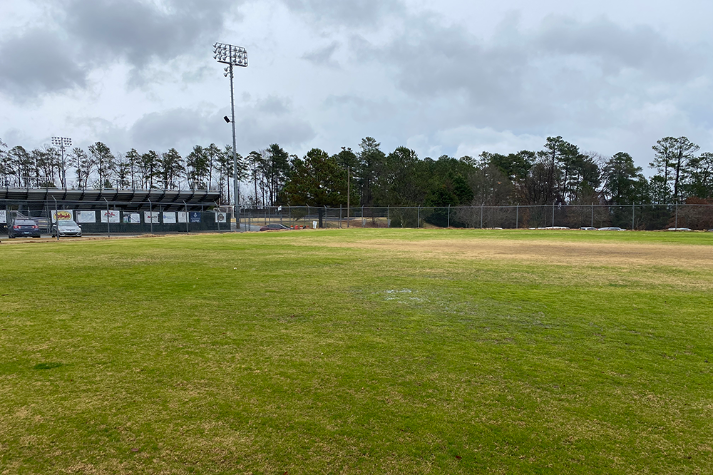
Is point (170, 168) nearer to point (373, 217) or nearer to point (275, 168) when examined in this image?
point (275, 168)

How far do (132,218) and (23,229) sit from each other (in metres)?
9.37

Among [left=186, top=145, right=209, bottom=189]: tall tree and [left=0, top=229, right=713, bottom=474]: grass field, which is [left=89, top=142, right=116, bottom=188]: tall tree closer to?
[left=186, top=145, right=209, bottom=189]: tall tree

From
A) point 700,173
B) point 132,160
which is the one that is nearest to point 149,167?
point 132,160

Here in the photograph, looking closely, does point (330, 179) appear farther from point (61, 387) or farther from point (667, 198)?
point (61, 387)

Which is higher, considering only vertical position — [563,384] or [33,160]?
[33,160]

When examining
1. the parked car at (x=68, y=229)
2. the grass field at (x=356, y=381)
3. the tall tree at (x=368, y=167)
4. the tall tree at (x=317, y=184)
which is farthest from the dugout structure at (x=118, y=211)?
the tall tree at (x=368, y=167)

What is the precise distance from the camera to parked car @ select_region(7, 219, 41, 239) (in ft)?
90.9

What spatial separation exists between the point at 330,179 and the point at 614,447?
218ft

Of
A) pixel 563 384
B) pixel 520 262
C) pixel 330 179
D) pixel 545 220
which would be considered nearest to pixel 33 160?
pixel 330 179

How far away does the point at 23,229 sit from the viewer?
27.9 meters

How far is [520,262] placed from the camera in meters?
13.1

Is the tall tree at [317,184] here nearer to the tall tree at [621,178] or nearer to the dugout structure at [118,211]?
the dugout structure at [118,211]

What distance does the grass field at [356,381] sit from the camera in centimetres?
273

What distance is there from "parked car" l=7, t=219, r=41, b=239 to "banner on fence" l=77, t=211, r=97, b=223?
6499 millimetres
